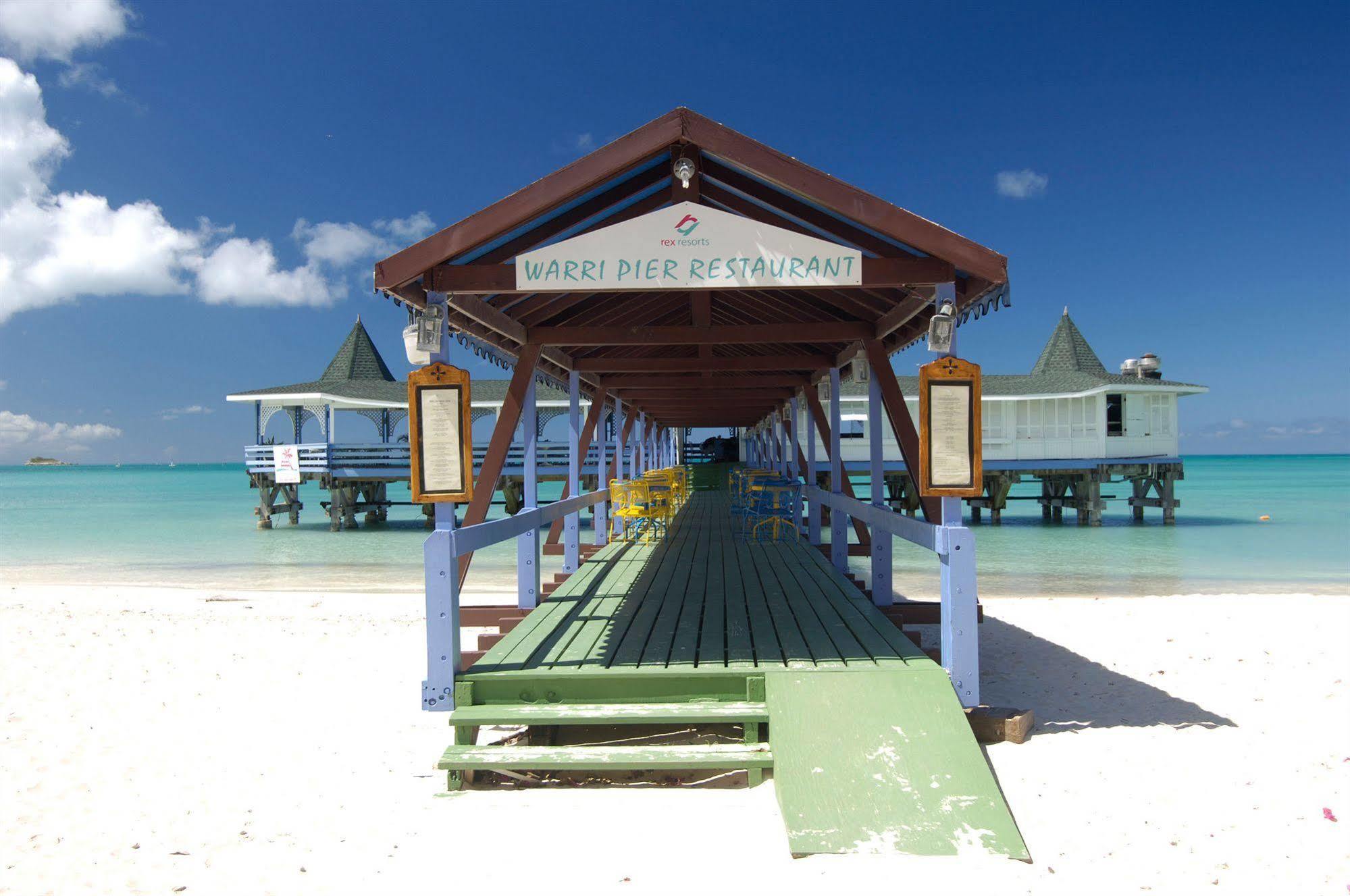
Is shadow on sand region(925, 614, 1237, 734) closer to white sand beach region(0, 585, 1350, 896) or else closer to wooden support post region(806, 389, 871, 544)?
white sand beach region(0, 585, 1350, 896)

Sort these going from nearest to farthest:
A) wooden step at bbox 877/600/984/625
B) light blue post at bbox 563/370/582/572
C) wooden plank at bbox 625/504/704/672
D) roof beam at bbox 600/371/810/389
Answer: wooden plank at bbox 625/504/704/672
wooden step at bbox 877/600/984/625
light blue post at bbox 563/370/582/572
roof beam at bbox 600/371/810/389

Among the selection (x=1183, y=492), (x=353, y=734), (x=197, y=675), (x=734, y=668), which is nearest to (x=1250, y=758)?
(x=734, y=668)

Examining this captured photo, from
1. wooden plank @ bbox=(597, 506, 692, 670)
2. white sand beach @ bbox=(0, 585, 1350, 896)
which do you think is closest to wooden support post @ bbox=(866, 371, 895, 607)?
white sand beach @ bbox=(0, 585, 1350, 896)

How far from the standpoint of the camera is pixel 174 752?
501cm

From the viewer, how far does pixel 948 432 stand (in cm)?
470

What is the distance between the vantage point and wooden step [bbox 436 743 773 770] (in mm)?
4176

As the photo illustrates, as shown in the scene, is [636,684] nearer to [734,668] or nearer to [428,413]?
[734,668]

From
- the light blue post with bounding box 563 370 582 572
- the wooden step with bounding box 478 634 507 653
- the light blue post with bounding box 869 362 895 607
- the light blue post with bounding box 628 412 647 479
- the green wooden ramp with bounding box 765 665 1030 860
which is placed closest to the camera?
the green wooden ramp with bounding box 765 665 1030 860

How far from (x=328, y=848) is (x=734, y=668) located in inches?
85.2

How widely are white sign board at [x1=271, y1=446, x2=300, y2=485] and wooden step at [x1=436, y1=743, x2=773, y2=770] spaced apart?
27156 mm

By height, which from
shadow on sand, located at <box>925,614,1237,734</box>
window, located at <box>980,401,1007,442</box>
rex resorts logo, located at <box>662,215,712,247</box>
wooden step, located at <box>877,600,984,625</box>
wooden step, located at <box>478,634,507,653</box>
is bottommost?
shadow on sand, located at <box>925,614,1237,734</box>

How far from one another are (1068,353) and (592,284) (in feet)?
112

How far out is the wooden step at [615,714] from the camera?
4.39 meters

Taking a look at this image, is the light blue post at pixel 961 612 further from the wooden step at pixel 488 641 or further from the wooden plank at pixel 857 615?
the wooden step at pixel 488 641
